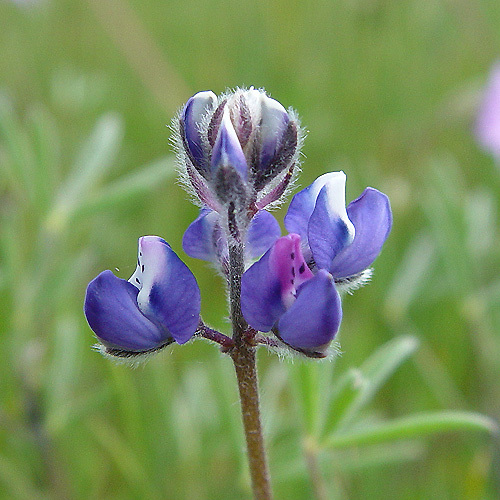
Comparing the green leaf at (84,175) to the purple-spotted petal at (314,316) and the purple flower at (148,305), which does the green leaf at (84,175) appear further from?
the purple-spotted petal at (314,316)

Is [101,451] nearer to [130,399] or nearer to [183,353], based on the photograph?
[183,353]

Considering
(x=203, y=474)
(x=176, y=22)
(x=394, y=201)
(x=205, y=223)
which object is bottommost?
(x=203, y=474)

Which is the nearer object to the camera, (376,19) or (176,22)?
(376,19)

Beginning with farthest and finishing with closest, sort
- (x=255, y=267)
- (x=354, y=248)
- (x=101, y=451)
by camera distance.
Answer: (x=101, y=451) → (x=354, y=248) → (x=255, y=267)

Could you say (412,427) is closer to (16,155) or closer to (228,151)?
(228,151)

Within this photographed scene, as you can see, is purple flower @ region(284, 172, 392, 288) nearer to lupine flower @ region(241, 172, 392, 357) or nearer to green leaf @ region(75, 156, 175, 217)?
lupine flower @ region(241, 172, 392, 357)

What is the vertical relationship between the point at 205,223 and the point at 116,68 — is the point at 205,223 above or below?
below

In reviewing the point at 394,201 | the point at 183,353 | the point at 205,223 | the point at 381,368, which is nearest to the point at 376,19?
the point at 394,201

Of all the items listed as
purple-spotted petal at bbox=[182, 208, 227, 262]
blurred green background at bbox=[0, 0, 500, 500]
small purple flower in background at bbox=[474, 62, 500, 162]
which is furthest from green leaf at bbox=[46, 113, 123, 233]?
small purple flower in background at bbox=[474, 62, 500, 162]
